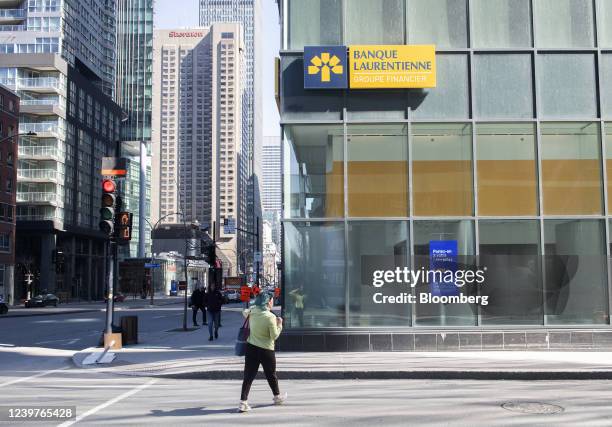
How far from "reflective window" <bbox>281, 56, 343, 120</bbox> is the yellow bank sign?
66cm

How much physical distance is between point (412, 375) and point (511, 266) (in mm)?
5162

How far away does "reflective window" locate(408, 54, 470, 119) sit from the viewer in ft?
53.0

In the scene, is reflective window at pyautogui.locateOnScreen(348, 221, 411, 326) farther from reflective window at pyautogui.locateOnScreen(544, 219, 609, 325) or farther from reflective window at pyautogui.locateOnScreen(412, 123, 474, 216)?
reflective window at pyautogui.locateOnScreen(544, 219, 609, 325)

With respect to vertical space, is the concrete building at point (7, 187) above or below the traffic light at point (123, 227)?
above

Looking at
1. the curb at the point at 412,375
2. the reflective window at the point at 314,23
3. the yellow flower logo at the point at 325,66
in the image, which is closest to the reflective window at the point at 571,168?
the curb at the point at 412,375

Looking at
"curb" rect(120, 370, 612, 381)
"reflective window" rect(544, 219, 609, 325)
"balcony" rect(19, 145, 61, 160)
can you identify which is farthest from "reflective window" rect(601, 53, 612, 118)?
"balcony" rect(19, 145, 61, 160)

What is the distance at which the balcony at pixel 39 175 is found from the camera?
74.6 metres

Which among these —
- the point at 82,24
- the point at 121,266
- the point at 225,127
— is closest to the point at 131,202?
the point at 121,266

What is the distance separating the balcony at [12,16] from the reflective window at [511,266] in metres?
88.0

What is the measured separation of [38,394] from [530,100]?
12937 millimetres

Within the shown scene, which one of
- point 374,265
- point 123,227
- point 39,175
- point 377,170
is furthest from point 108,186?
point 39,175

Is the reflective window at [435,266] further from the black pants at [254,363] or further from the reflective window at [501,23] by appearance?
the black pants at [254,363]

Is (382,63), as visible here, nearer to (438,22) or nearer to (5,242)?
(438,22)

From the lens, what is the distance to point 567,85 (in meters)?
16.2
